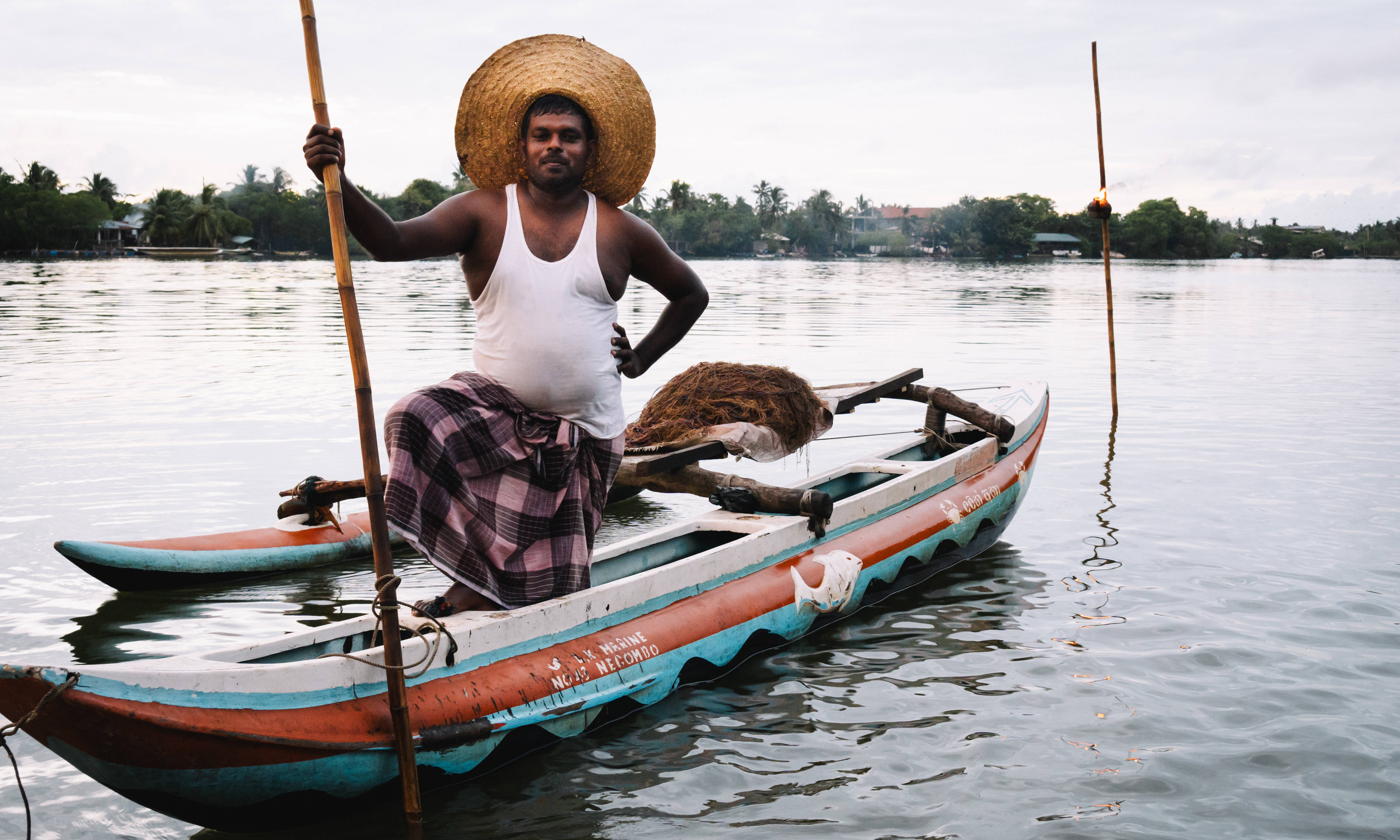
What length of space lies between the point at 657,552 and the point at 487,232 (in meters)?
2.12

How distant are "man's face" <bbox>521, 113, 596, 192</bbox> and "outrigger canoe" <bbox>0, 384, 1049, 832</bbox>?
1587mm

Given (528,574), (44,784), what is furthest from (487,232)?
(44,784)

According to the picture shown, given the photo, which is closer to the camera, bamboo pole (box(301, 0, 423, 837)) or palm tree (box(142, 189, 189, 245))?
bamboo pole (box(301, 0, 423, 837))

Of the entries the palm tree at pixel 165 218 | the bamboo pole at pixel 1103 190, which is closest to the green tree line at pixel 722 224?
the palm tree at pixel 165 218

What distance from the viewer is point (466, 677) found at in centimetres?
381

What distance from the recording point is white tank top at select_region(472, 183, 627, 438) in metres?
3.89

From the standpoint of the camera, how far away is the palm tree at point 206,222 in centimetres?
8150

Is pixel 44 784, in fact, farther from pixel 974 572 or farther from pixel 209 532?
pixel 974 572

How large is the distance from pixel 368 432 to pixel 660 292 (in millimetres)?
1675

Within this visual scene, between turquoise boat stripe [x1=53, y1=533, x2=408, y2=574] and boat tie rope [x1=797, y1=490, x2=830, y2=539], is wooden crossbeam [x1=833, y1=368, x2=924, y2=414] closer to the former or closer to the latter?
boat tie rope [x1=797, y1=490, x2=830, y2=539]

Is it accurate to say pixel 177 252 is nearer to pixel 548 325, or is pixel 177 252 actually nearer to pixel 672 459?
pixel 672 459

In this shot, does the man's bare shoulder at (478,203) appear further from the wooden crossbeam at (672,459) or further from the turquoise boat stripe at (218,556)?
the turquoise boat stripe at (218,556)

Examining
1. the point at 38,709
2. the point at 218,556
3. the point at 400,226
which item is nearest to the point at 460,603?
the point at 400,226

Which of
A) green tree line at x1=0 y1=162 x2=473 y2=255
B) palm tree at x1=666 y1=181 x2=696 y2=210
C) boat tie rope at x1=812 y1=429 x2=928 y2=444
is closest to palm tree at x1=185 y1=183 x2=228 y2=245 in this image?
green tree line at x1=0 y1=162 x2=473 y2=255
